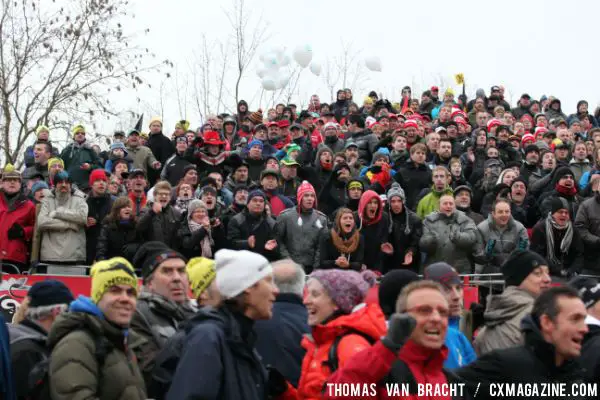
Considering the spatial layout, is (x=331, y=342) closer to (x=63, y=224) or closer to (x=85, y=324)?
(x=85, y=324)

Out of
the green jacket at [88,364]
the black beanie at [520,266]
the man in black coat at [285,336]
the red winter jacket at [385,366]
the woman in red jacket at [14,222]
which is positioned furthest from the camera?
the woman in red jacket at [14,222]

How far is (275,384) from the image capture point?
5867mm

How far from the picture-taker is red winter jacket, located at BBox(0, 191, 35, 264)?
1313 cm

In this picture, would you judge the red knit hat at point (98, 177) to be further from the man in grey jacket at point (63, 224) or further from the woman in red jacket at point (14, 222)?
the woman in red jacket at point (14, 222)

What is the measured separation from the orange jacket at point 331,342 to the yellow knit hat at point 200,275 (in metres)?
1.31

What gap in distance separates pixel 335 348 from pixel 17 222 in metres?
8.36

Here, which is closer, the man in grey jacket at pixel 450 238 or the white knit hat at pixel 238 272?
the white knit hat at pixel 238 272

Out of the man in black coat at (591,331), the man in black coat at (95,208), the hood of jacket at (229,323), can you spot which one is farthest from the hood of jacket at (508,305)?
the man in black coat at (95,208)

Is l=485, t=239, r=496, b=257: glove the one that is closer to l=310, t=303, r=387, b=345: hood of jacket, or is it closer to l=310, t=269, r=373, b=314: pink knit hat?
l=310, t=269, r=373, b=314: pink knit hat

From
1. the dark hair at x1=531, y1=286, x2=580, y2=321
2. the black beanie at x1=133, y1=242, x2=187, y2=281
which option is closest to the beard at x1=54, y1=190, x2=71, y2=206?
the black beanie at x1=133, y1=242, x2=187, y2=281

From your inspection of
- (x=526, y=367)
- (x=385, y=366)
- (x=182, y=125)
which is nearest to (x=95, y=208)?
(x=182, y=125)

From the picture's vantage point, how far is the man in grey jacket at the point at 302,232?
13.0 metres

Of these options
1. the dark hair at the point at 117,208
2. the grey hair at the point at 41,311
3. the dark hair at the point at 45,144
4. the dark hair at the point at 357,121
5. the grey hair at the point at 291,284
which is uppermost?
the dark hair at the point at 357,121

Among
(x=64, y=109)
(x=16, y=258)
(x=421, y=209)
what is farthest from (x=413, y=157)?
(x=64, y=109)
